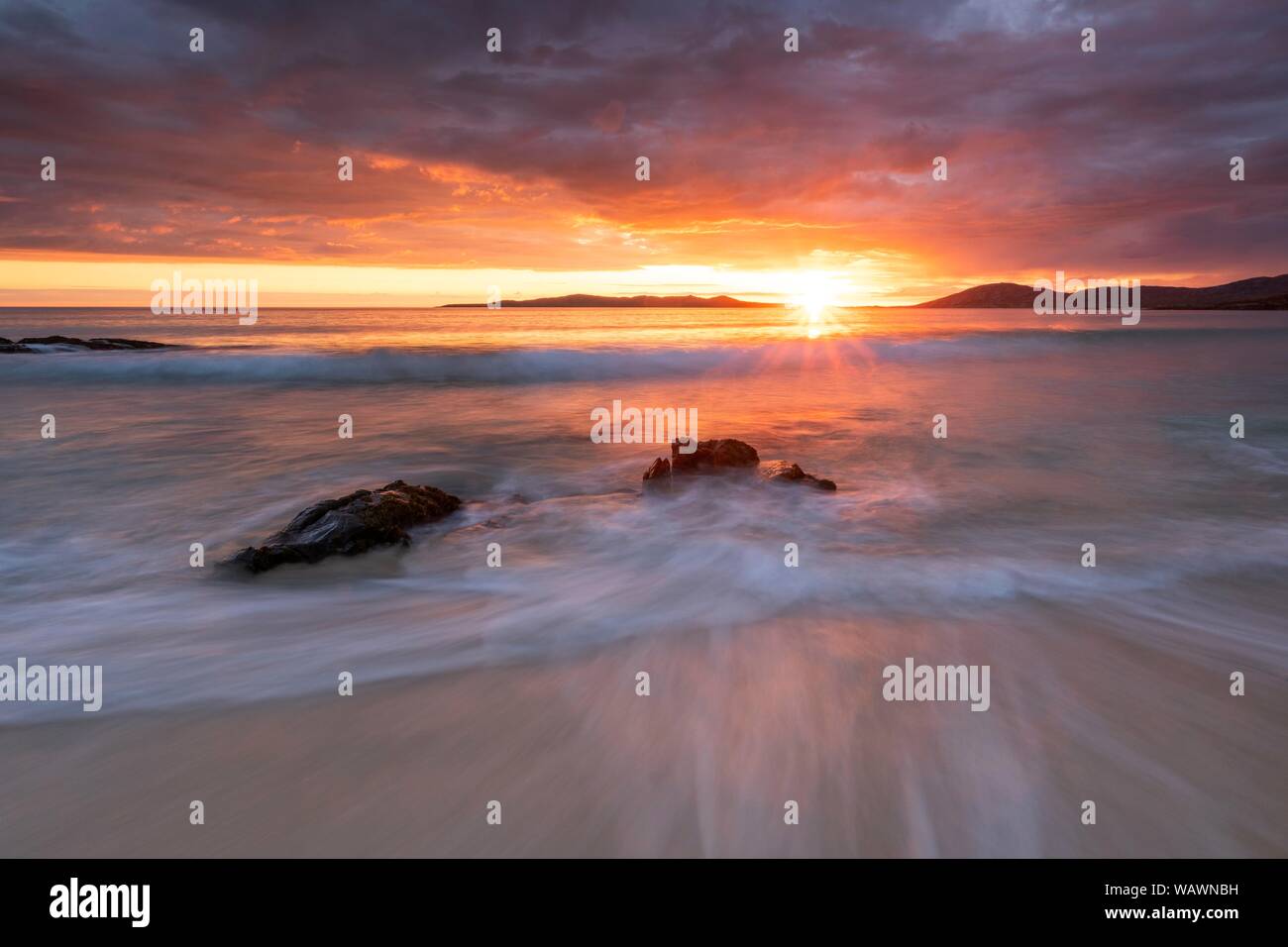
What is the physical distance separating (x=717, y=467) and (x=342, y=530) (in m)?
5.04

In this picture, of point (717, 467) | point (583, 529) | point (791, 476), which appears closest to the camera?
point (583, 529)

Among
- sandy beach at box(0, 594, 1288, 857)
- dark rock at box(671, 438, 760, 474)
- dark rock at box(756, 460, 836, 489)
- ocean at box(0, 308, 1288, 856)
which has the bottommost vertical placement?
sandy beach at box(0, 594, 1288, 857)

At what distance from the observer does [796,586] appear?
18.2 ft

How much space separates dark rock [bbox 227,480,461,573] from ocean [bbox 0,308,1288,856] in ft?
0.60

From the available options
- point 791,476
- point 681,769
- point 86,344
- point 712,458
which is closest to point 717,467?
point 712,458

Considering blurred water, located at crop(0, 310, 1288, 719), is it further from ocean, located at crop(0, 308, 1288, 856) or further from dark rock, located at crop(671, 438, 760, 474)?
dark rock, located at crop(671, 438, 760, 474)

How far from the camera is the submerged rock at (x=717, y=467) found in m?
8.78

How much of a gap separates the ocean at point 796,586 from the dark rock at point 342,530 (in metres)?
0.18

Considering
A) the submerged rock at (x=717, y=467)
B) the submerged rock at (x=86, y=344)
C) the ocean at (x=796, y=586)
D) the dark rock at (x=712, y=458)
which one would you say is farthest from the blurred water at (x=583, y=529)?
the submerged rock at (x=86, y=344)

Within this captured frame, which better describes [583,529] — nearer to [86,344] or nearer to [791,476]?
[791,476]

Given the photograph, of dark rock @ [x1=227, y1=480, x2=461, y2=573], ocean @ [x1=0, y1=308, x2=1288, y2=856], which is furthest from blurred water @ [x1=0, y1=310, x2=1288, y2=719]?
dark rock @ [x1=227, y1=480, x2=461, y2=573]

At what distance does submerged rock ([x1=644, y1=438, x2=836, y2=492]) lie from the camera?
28.8ft

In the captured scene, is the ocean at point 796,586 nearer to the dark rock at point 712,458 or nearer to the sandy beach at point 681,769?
the sandy beach at point 681,769
